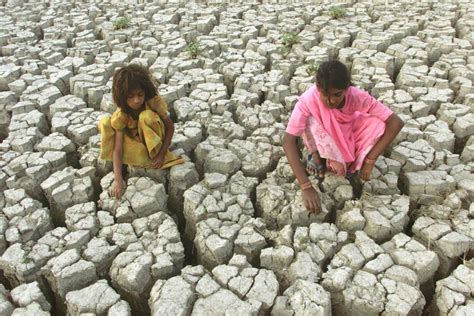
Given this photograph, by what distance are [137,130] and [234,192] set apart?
0.77 meters

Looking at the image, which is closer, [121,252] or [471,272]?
[471,272]

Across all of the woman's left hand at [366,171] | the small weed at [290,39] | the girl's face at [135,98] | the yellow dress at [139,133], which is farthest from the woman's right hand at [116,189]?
the small weed at [290,39]

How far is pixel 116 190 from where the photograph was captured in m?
2.60

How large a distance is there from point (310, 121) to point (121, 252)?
138 cm

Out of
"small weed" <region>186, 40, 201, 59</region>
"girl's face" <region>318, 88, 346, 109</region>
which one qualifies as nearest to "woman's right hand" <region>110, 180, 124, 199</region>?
"girl's face" <region>318, 88, 346, 109</region>

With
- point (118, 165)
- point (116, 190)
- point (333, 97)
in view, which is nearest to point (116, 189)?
point (116, 190)

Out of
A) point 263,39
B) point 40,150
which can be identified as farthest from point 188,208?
point 263,39

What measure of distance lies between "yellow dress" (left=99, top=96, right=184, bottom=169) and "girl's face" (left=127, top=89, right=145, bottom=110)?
80 millimetres

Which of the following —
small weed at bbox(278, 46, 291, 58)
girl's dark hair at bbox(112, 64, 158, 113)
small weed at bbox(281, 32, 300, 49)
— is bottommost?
small weed at bbox(278, 46, 291, 58)

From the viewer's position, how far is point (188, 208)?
2578mm

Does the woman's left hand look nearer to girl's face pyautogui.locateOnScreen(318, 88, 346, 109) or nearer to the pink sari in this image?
the pink sari

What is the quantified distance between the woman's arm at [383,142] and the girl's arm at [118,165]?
61.6 inches

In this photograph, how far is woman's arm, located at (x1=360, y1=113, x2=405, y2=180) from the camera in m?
2.46

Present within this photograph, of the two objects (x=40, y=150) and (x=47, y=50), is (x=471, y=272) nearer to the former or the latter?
(x=40, y=150)
